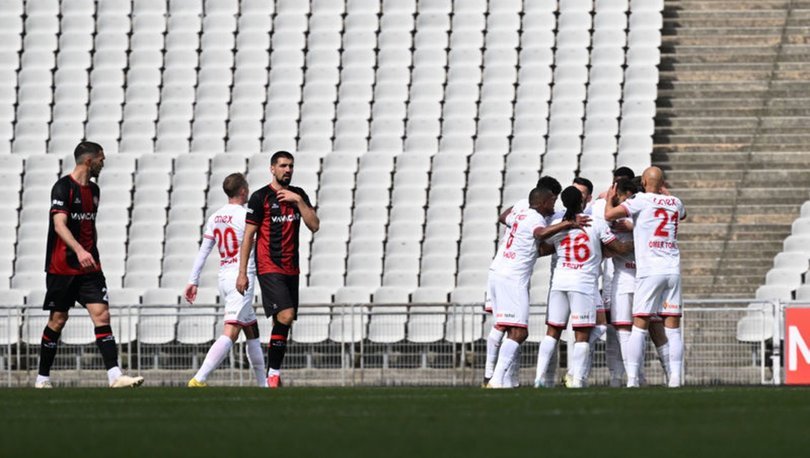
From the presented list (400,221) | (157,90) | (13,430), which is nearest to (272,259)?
(13,430)

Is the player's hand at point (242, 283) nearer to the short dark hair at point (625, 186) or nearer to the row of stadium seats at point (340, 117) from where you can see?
the short dark hair at point (625, 186)

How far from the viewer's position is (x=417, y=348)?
53.7 ft

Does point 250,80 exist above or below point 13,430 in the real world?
above

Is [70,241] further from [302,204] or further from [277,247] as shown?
[302,204]

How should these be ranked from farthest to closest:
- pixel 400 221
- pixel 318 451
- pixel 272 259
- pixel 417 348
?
1. pixel 400 221
2. pixel 417 348
3. pixel 272 259
4. pixel 318 451

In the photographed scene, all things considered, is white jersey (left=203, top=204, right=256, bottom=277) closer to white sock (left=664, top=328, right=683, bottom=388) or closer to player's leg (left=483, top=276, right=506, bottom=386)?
player's leg (left=483, top=276, right=506, bottom=386)

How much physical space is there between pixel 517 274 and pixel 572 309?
52 centimetres

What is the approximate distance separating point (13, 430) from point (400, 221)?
12769 millimetres

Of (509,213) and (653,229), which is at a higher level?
(509,213)

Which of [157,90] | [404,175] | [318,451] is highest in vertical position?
[157,90]

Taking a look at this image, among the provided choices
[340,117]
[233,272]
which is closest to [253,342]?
[233,272]

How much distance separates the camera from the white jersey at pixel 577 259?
1222 centimetres

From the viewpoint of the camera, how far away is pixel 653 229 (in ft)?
40.1

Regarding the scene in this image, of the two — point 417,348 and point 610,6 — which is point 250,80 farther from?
point 417,348
